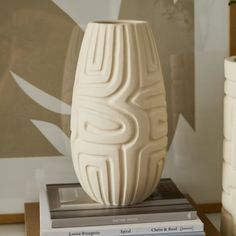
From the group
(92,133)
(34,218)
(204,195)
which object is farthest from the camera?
(204,195)

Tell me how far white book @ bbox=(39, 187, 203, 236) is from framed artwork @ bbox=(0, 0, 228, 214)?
19 cm

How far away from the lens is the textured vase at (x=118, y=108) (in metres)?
0.92

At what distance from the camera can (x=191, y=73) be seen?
112cm

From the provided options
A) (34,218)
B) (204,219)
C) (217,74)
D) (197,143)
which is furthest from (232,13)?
(34,218)

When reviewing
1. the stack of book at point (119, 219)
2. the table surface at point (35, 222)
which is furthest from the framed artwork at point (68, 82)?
the stack of book at point (119, 219)

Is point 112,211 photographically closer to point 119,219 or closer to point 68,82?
point 119,219

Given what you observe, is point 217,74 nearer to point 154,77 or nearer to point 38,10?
point 154,77

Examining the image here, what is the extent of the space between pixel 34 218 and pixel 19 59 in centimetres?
27

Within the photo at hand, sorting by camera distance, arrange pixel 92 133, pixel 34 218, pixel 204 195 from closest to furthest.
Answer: pixel 92 133, pixel 34 218, pixel 204 195

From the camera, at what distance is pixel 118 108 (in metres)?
0.92

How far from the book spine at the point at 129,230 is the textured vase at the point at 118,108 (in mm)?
60

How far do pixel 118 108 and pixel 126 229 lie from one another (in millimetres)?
175

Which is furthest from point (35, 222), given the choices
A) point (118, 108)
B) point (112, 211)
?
point (118, 108)

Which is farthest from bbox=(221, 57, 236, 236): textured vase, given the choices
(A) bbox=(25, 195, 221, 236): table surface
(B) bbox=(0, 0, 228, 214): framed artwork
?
(B) bbox=(0, 0, 228, 214): framed artwork
